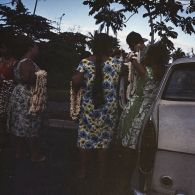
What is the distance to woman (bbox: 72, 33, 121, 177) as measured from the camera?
5.36 metres

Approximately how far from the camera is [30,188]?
5.09 metres

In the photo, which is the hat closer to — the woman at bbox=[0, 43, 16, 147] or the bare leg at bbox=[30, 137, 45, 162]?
the woman at bbox=[0, 43, 16, 147]

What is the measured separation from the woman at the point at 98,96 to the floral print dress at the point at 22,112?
1259 millimetres

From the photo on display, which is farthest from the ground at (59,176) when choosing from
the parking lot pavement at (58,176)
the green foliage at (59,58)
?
the green foliage at (59,58)

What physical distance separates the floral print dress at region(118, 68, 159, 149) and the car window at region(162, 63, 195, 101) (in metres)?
0.94

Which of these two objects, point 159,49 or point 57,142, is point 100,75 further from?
point 57,142

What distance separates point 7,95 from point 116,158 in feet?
6.57

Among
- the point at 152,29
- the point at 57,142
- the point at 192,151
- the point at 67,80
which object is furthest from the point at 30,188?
the point at 67,80

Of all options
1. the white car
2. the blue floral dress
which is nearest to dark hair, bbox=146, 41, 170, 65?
the blue floral dress

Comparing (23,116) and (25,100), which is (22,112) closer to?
(23,116)

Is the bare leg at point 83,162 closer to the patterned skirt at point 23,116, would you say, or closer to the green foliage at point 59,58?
the patterned skirt at point 23,116

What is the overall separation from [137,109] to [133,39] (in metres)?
1.40

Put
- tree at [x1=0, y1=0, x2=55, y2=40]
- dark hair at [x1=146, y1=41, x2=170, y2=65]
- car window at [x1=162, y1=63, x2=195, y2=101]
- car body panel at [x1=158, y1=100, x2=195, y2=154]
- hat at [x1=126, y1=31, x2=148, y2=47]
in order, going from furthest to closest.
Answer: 1. tree at [x1=0, y1=0, x2=55, y2=40]
2. hat at [x1=126, y1=31, x2=148, y2=47]
3. dark hair at [x1=146, y1=41, x2=170, y2=65]
4. car window at [x1=162, y1=63, x2=195, y2=101]
5. car body panel at [x1=158, y1=100, x2=195, y2=154]

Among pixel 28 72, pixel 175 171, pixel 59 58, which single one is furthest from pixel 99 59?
pixel 59 58
